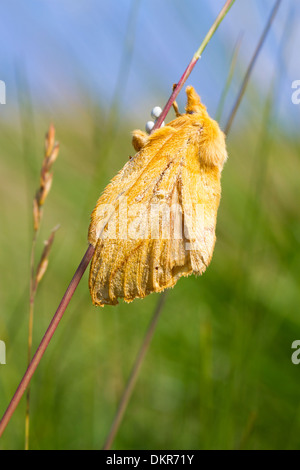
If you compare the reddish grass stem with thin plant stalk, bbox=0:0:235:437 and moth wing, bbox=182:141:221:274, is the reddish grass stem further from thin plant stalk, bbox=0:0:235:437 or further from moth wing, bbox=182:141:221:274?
moth wing, bbox=182:141:221:274

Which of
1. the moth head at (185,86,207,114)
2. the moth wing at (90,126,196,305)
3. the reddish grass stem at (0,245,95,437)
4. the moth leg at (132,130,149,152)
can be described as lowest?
the reddish grass stem at (0,245,95,437)

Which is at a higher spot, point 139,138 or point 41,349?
point 139,138

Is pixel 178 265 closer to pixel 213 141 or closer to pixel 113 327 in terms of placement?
pixel 213 141

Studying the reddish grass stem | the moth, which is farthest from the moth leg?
the reddish grass stem

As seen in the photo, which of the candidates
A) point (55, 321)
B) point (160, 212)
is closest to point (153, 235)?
point (160, 212)

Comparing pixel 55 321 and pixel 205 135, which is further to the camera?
pixel 205 135

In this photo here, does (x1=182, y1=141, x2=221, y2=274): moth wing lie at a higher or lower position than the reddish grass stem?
higher

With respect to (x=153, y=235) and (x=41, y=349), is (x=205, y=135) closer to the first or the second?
(x=153, y=235)

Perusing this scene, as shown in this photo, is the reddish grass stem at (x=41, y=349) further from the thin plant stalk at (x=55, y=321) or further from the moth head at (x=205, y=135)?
the moth head at (x=205, y=135)

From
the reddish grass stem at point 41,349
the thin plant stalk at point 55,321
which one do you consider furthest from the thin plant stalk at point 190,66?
the reddish grass stem at point 41,349
